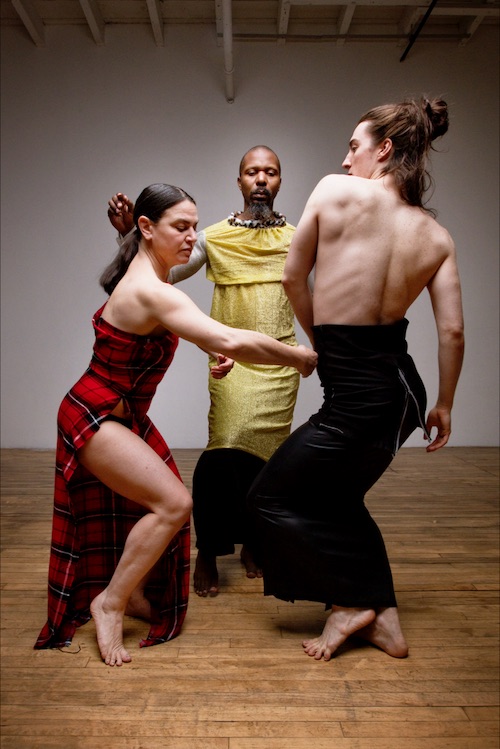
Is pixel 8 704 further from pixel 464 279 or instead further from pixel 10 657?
pixel 464 279

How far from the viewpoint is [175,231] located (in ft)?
7.04

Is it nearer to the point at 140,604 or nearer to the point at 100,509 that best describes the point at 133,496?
the point at 100,509

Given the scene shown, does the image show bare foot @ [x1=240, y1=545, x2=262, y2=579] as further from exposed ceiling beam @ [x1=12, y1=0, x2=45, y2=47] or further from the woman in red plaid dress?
exposed ceiling beam @ [x1=12, y1=0, x2=45, y2=47]

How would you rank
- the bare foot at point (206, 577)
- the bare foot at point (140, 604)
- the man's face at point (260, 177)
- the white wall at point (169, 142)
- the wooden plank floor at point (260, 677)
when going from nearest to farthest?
the wooden plank floor at point (260, 677), the bare foot at point (140, 604), the bare foot at point (206, 577), the man's face at point (260, 177), the white wall at point (169, 142)

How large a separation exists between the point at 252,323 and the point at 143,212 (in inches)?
29.2

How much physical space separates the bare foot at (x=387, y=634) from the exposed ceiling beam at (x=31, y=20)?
4.61 meters

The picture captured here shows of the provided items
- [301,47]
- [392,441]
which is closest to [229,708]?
[392,441]

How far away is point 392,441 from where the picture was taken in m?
2.10

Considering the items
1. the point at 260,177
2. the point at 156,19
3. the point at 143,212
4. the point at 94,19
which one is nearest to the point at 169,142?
the point at 156,19

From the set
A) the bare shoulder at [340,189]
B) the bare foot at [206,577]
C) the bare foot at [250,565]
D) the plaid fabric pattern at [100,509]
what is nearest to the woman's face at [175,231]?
the plaid fabric pattern at [100,509]

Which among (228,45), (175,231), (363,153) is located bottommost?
(175,231)

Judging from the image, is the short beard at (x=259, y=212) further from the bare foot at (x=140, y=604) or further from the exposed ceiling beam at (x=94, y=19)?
the exposed ceiling beam at (x=94, y=19)

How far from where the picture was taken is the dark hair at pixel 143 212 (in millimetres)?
2143

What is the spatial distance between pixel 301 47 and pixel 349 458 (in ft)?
13.9
